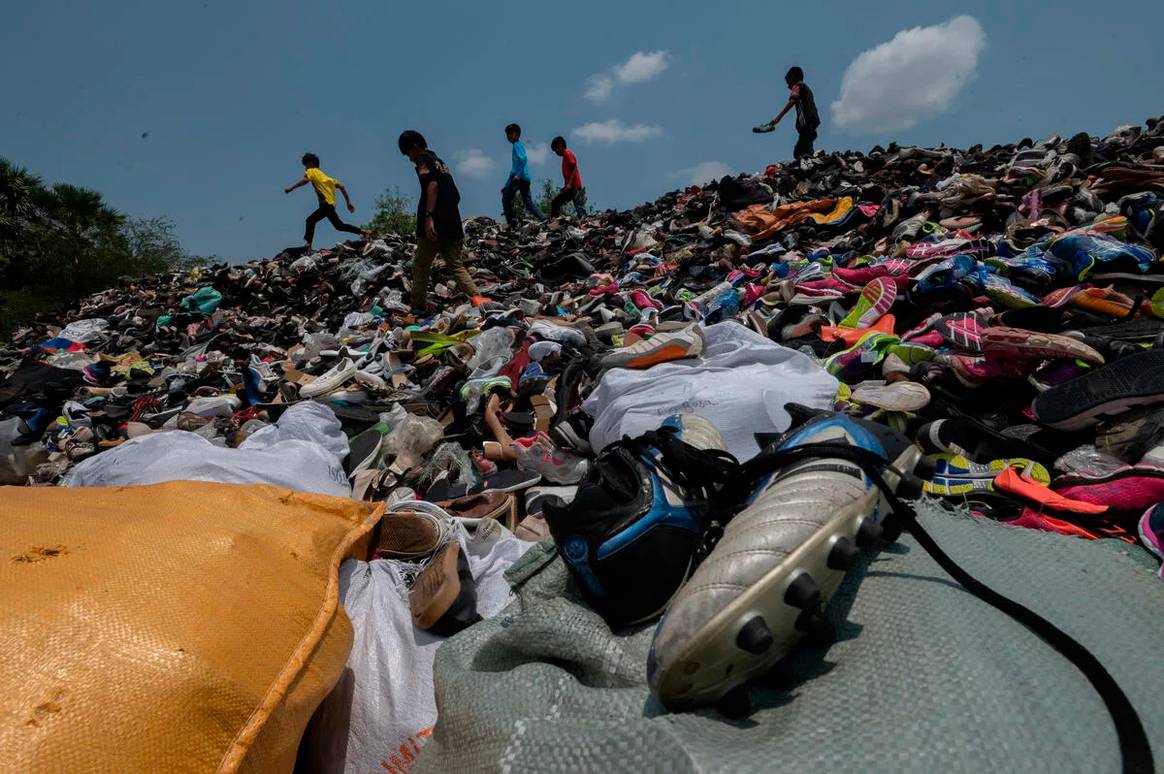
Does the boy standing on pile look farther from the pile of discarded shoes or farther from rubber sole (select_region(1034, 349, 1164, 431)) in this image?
rubber sole (select_region(1034, 349, 1164, 431))

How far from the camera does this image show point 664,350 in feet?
8.17

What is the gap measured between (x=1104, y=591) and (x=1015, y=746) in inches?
18.8

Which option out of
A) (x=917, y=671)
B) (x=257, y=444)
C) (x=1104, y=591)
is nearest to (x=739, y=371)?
(x=1104, y=591)

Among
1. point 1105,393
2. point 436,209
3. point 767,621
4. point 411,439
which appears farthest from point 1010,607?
point 436,209

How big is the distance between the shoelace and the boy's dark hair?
531 cm

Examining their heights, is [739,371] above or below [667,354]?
below

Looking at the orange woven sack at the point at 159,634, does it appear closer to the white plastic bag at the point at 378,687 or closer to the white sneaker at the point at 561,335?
the white plastic bag at the point at 378,687

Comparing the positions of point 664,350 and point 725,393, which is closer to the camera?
point 725,393

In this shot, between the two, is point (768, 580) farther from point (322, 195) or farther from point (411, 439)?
point (322, 195)

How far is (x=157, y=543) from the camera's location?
39.7 inches

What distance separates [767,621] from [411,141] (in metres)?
5.65

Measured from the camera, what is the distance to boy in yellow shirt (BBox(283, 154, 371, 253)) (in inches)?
330

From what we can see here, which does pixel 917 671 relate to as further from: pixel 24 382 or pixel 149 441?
pixel 24 382

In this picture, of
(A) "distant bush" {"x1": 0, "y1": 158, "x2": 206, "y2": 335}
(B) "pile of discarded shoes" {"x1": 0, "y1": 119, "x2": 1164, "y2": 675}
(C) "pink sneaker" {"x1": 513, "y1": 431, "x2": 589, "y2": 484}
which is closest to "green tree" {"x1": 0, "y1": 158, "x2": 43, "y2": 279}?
(A) "distant bush" {"x1": 0, "y1": 158, "x2": 206, "y2": 335}
